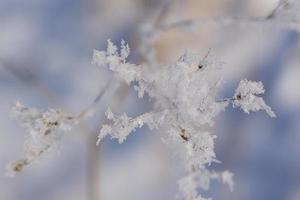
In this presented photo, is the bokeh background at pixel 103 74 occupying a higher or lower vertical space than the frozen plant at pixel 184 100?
higher

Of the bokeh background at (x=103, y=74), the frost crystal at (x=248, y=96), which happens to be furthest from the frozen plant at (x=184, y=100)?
the bokeh background at (x=103, y=74)

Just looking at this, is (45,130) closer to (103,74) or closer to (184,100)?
(184,100)

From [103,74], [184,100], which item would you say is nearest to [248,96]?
[184,100]

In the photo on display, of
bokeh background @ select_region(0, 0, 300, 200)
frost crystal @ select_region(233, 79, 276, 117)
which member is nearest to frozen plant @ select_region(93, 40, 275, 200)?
frost crystal @ select_region(233, 79, 276, 117)

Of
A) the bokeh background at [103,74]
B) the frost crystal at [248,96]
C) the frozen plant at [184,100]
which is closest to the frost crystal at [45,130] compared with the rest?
the frozen plant at [184,100]

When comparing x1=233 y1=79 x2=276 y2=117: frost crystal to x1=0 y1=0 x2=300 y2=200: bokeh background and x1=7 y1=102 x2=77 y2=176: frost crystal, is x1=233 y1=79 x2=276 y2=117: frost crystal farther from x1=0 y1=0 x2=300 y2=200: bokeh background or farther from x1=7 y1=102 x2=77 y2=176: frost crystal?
x1=0 y1=0 x2=300 y2=200: bokeh background

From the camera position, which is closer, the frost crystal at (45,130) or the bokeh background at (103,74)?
the frost crystal at (45,130)

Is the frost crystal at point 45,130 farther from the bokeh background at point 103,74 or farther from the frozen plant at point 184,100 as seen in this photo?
the bokeh background at point 103,74

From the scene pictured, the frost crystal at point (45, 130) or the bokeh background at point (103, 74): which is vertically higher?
the bokeh background at point (103, 74)

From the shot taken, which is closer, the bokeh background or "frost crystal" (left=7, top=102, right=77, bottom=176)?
"frost crystal" (left=7, top=102, right=77, bottom=176)

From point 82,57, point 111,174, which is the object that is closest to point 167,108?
point 82,57
